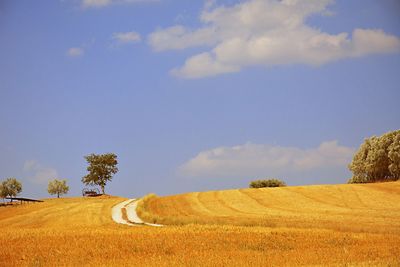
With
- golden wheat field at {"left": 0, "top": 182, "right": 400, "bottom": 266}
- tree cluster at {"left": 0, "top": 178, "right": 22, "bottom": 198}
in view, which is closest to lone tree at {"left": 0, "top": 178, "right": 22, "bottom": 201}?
tree cluster at {"left": 0, "top": 178, "right": 22, "bottom": 198}

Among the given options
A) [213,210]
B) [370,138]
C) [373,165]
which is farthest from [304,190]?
[370,138]

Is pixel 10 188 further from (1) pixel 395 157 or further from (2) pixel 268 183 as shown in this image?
(1) pixel 395 157

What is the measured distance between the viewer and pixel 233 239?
1169 inches

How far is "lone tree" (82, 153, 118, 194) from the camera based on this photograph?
3991 inches

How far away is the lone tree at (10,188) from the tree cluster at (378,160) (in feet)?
218

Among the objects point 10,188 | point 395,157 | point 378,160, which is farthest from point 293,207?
point 10,188

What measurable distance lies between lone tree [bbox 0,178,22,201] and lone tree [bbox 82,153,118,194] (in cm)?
1891

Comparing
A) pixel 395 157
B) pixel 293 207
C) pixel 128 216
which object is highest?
pixel 395 157

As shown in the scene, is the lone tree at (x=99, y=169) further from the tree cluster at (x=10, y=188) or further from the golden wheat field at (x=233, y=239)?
the golden wheat field at (x=233, y=239)

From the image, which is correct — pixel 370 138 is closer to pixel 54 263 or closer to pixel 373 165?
pixel 373 165

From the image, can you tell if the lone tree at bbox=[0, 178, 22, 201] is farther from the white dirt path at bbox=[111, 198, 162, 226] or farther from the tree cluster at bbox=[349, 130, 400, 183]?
the tree cluster at bbox=[349, 130, 400, 183]

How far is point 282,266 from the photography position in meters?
21.4

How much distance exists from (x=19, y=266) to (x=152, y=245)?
23.7 ft

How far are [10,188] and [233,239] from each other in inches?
3593
